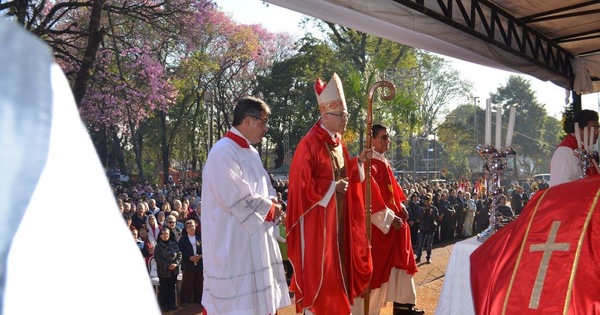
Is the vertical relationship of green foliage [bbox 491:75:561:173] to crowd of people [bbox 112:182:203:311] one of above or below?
above

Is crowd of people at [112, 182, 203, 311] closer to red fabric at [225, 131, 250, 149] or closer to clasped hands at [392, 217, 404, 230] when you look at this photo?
clasped hands at [392, 217, 404, 230]

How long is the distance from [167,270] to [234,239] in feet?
14.0

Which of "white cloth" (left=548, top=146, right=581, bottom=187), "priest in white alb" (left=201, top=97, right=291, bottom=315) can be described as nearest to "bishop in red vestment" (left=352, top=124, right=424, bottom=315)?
"white cloth" (left=548, top=146, right=581, bottom=187)

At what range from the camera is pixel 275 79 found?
104ft

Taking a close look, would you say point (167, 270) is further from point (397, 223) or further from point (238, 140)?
point (238, 140)

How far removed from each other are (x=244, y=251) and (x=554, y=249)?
91.5 inches

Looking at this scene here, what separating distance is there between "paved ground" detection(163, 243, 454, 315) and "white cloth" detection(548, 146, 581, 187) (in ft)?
7.12

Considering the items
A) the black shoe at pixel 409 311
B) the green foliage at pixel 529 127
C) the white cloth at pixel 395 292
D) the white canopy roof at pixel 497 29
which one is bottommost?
the black shoe at pixel 409 311

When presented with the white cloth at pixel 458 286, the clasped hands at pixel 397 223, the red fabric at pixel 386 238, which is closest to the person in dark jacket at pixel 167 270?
the red fabric at pixel 386 238

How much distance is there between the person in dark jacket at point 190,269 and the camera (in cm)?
845

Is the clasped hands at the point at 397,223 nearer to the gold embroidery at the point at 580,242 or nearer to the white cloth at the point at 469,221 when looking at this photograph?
the gold embroidery at the point at 580,242

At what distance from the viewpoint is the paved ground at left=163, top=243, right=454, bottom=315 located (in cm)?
717

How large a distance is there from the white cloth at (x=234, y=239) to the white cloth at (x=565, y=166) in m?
2.44

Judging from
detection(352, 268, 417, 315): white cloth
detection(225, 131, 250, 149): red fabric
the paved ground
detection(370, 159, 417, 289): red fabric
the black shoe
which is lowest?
the paved ground
